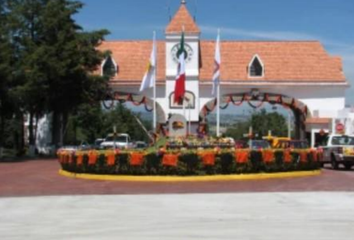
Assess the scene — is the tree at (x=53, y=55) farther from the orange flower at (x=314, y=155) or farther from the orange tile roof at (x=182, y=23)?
the orange flower at (x=314, y=155)

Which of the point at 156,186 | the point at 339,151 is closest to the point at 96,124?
the point at 339,151

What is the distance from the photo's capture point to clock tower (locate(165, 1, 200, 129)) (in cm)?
5209

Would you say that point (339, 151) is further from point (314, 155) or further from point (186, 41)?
point (186, 41)

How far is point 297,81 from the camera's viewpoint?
53.5 metres

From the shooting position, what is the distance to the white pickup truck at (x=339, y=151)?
3084 centimetres

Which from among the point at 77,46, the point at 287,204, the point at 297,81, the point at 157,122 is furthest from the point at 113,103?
the point at 287,204

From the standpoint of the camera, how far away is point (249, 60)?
182ft

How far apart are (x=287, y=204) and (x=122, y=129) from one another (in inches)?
3114

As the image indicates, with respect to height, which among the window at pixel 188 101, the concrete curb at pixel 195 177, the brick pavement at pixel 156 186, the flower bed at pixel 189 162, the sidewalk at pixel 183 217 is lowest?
the sidewalk at pixel 183 217

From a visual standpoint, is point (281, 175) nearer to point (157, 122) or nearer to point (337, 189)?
point (337, 189)

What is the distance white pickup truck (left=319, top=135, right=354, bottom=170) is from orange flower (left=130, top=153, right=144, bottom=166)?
11.7 meters

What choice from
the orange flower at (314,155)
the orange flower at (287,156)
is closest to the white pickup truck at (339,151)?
the orange flower at (314,155)

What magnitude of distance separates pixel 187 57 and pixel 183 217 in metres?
39.9

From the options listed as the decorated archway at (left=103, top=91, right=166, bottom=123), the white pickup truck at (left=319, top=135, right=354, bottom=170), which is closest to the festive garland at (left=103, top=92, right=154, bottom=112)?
the decorated archway at (left=103, top=91, right=166, bottom=123)
